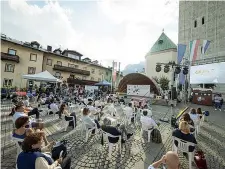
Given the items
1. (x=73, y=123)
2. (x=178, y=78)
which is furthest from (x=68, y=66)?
(x=73, y=123)

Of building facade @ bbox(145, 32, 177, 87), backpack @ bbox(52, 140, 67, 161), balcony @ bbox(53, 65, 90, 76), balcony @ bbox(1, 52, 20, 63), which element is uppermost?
building facade @ bbox(145, 32, 177, 87)

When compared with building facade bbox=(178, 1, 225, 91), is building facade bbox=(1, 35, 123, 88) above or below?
below

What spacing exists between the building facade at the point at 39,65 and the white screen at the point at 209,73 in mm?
24558

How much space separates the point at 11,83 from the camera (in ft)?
82.8

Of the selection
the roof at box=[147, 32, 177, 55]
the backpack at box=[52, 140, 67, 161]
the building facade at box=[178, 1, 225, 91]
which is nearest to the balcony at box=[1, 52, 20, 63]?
the backpack at box=[52, 140, 67, 161]

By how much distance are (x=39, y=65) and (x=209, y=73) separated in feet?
95.4

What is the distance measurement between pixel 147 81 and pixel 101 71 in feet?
59.8

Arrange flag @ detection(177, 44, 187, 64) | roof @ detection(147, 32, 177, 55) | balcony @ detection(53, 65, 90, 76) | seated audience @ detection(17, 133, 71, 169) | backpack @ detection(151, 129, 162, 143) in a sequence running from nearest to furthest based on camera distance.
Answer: seated audience @ detection(17, 133, 71, 169), backpack @ detection(151, 129, 162, 143), flag @ detection(177, 44, 187, 64), balcony @ detection(53, 65, 90, 76), roof @ detection(147, 32, 177, 55)

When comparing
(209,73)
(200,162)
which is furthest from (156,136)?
(209,73)

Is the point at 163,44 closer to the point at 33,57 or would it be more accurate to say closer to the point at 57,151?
the point at 33,57

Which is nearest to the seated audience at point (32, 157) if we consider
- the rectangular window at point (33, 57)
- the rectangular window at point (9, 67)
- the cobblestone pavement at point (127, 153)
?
the cobblestone pavement at point (127, 153)

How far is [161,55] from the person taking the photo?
50.1m

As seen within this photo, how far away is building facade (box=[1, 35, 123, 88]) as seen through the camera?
24647 mm

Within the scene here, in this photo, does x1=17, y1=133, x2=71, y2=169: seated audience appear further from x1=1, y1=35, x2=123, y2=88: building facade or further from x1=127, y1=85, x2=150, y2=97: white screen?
x1=1, y1=35, x2=123, y2=88: building facade
